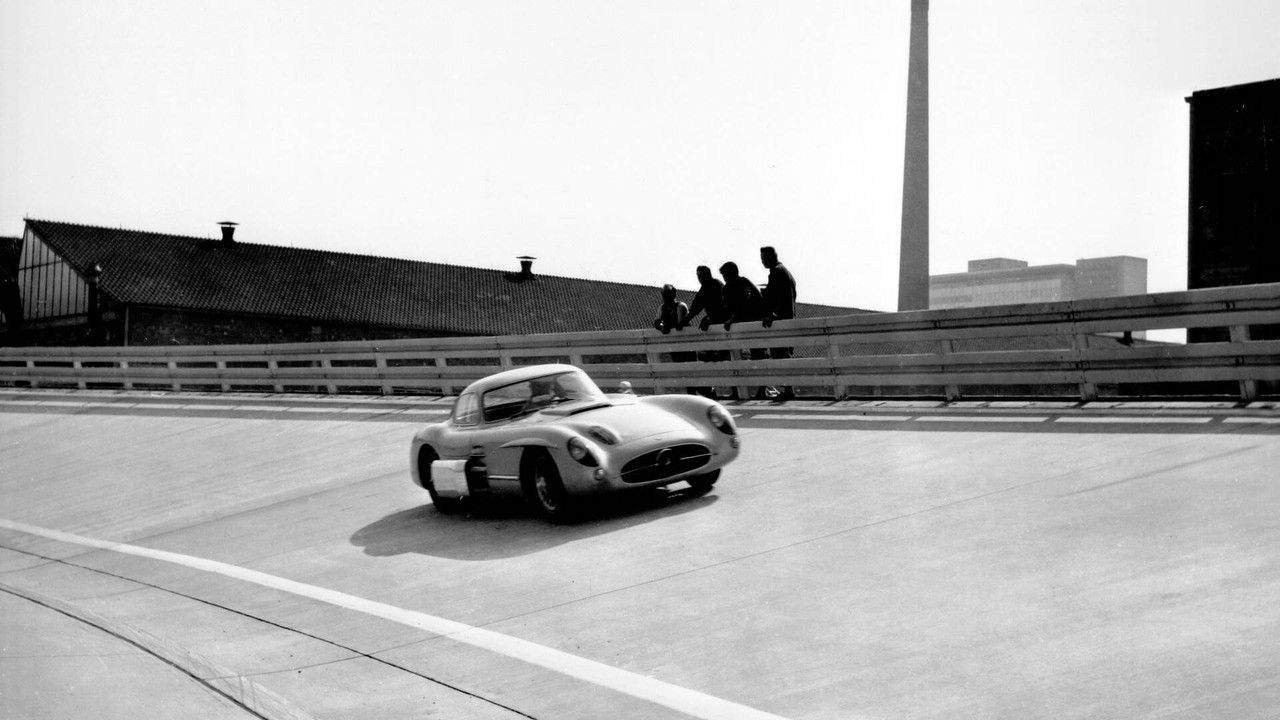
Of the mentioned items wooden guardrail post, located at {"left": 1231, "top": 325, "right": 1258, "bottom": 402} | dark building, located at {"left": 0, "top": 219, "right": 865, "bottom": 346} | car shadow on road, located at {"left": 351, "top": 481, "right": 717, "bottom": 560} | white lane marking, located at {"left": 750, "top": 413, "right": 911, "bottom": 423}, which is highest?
dark building, located at {"left": 0, "top": 219, "right": 865, "bottom": 346}

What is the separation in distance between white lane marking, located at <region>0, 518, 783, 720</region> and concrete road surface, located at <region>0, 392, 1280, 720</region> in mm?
23

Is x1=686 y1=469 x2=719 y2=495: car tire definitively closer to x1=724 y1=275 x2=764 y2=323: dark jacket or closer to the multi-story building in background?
x1=724 y1=275 x2=764 y2=323: dark jacket

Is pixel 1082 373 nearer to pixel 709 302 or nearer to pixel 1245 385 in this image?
pixel 1245 385

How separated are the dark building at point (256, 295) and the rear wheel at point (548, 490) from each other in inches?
1917

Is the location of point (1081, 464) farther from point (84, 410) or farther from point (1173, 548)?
point (84, 410)

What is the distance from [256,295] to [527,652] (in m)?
56.4

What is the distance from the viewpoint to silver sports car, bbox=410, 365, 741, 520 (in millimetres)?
9328

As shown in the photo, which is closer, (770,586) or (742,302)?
(770,586)

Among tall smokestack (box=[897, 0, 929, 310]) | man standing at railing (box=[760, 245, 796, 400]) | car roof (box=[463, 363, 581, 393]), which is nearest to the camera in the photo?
car roof (box=[463, 363, 581, 393])

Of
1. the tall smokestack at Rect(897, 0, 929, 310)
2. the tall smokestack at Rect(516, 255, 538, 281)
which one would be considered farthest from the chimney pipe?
the tall smokestack at Rect(897, 0, 929, 310)

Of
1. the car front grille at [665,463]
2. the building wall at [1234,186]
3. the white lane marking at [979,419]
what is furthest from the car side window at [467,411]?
the building wall at [1234,186]

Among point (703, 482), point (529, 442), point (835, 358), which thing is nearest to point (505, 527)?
point (529, 442)

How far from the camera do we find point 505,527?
991cm

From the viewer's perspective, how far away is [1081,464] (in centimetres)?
924
